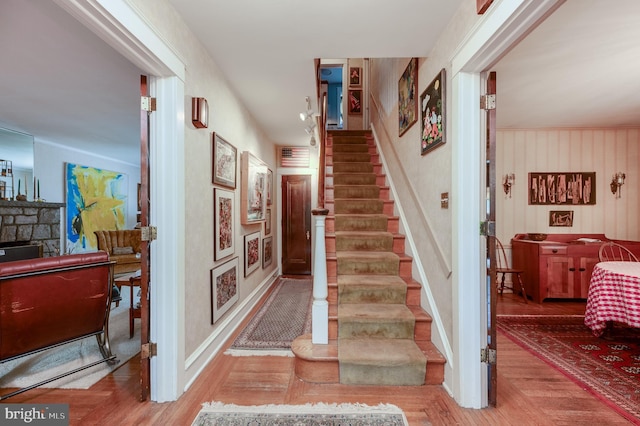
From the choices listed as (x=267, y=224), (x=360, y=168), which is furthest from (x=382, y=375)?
(x=267, y=224)

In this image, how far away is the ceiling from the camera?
1.76 meters

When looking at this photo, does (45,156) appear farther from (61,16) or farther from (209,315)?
(209,315)

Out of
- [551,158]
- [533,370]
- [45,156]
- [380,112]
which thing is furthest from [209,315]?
[551,158]

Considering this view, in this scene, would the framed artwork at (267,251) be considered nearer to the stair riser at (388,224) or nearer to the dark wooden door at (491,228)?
the stair riser at (388,224)

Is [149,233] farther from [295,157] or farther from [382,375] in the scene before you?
[295,157]

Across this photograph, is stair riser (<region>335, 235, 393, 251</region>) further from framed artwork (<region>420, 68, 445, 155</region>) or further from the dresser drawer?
the dresser drawer

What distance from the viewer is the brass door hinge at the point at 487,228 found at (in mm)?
1678

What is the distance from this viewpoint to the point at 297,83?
279cm

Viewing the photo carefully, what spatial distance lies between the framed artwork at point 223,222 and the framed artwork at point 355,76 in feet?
15.2

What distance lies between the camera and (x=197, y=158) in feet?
6.88

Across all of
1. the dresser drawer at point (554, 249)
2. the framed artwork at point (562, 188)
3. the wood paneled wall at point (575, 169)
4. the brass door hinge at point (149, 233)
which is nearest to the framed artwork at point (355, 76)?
the wood paneled wall at point (575, 169)

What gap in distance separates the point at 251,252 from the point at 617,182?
546 cm

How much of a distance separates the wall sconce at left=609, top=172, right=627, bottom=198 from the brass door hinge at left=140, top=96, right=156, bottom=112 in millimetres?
5996

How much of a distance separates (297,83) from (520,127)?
3593 mm
